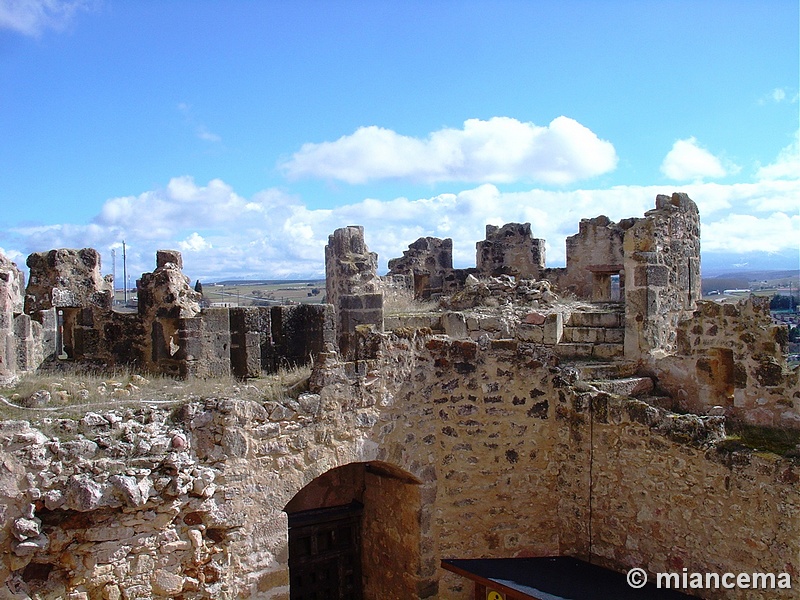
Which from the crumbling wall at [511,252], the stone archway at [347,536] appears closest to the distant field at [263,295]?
the crumbling wall at [511,252]

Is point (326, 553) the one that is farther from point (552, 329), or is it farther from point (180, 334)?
point (552, 329)

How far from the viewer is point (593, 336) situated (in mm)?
11453

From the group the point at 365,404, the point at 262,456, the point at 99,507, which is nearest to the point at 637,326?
the point at 365,404

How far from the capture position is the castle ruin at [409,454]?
614cm

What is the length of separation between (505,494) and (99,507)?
436 cm

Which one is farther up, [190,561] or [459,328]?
[459,328]

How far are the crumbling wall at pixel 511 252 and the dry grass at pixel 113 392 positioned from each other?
13.4m

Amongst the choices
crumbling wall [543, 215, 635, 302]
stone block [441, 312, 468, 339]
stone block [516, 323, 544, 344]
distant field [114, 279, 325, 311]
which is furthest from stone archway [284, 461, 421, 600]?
distant field [114, 279, 325, 311]

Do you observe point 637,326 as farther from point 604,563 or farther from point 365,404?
point 365,404

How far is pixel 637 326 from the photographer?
36.9ft

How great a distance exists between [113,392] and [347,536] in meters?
3.99

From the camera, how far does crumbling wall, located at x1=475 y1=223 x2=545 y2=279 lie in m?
20.5

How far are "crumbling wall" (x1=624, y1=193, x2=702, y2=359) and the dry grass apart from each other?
575 cm

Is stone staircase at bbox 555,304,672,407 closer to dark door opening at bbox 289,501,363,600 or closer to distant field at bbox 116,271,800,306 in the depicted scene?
distant field at bbox 116,271,800,306
